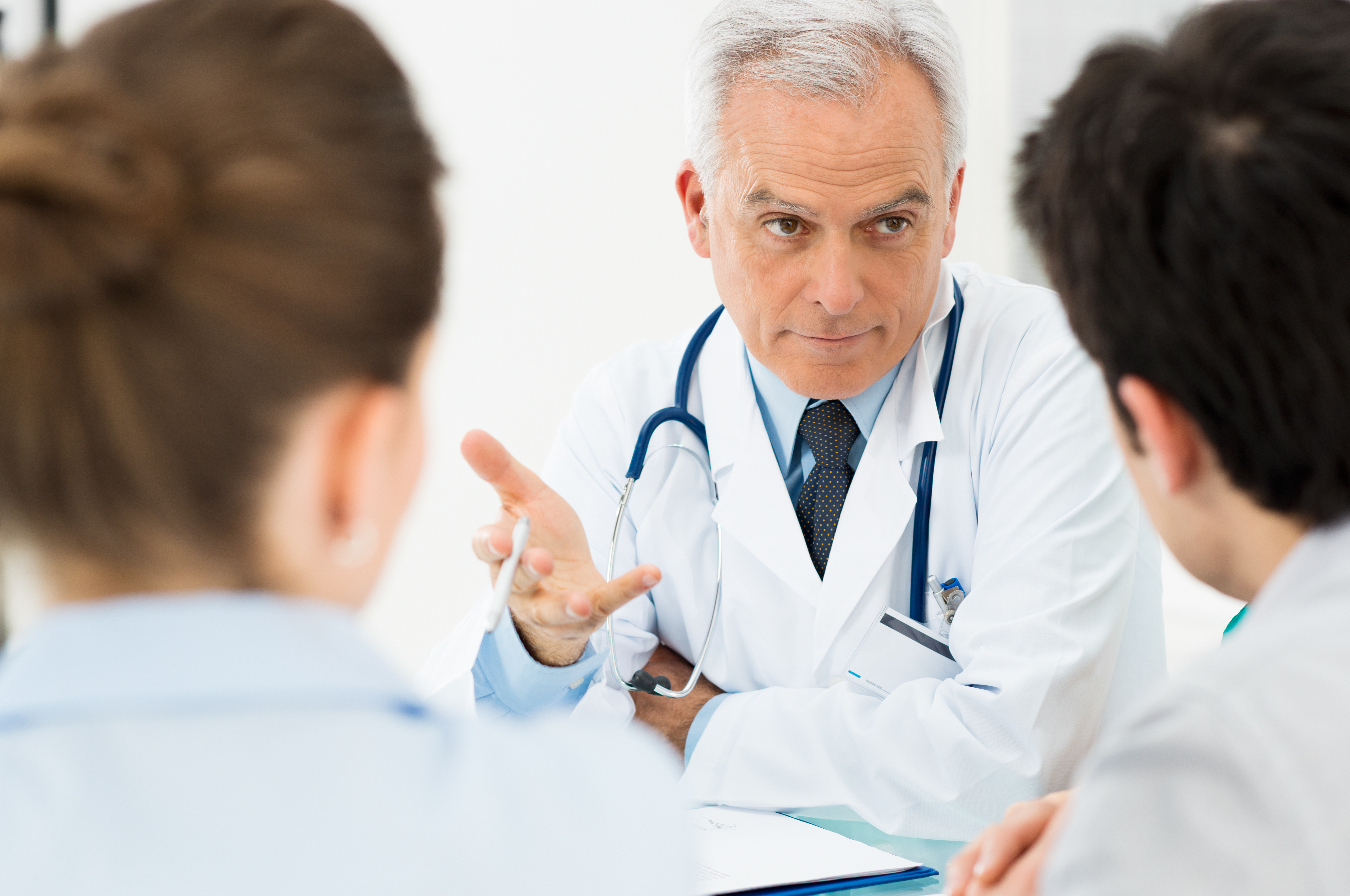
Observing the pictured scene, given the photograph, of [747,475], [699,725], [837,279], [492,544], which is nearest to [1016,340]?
[837,279]

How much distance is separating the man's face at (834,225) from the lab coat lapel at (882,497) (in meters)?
0.06

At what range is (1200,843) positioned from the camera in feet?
2.01

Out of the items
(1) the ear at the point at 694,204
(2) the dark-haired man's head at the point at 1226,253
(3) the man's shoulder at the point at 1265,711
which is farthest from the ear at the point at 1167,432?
(1) the ear at the point at 694,204

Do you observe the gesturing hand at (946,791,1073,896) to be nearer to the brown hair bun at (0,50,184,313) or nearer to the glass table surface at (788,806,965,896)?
the glass table surface at (788,806,965,896)

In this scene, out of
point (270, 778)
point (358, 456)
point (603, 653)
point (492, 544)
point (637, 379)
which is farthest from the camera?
point (637, 379)

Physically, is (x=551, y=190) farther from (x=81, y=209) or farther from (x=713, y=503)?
(x=81, y=209)

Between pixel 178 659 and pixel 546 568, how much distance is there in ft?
2.42

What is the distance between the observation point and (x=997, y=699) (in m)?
1.35

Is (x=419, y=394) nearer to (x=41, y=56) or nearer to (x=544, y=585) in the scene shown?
(x=41, y=56)

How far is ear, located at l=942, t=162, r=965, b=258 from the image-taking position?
62.5 inches

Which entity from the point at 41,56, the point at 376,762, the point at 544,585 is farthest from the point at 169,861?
the point at 544,585

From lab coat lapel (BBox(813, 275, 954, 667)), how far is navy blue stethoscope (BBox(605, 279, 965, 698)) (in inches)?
0.7

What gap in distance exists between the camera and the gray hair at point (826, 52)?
1473 mm

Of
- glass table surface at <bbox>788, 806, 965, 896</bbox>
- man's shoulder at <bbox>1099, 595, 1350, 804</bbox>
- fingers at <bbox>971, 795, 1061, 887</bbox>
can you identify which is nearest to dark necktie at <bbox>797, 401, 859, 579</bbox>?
glass table surface at <bbox>788, 806, 965, 896</bbox>
